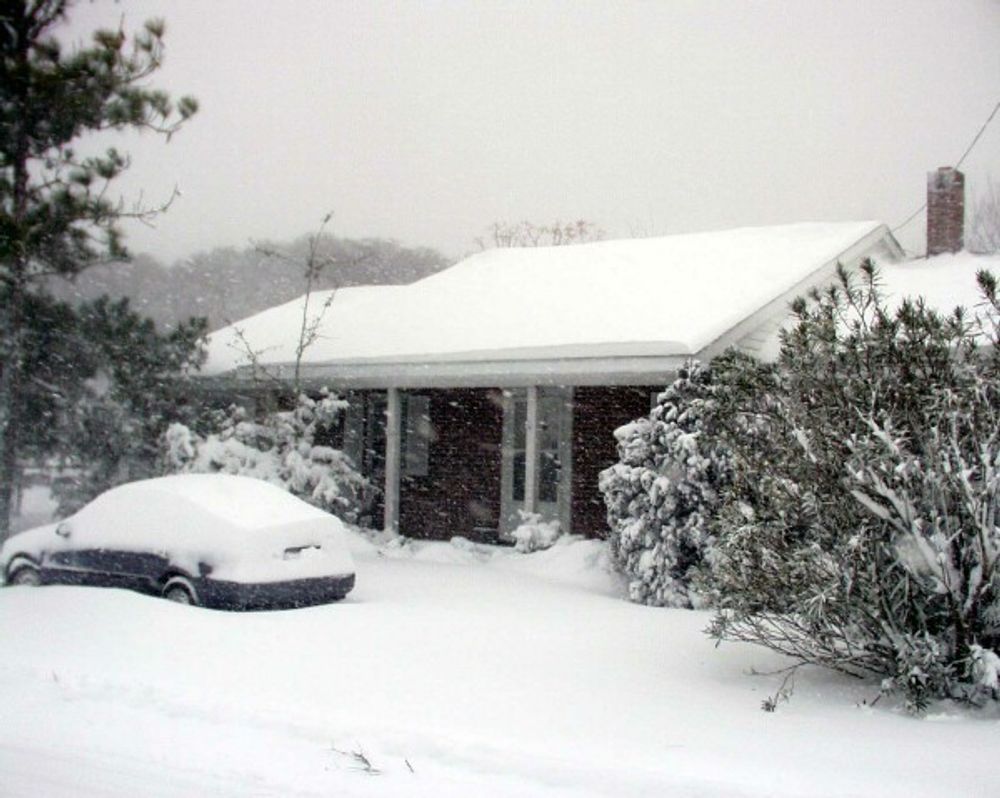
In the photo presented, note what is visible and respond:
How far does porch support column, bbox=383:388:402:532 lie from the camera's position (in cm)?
1603

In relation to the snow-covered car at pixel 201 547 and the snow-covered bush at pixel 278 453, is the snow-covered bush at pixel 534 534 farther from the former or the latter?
the snow-covered car at pixel 201 547

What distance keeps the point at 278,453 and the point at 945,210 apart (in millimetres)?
11668

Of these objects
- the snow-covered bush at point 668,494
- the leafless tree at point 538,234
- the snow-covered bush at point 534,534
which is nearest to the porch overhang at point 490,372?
the snow-covered bush at point 668,494

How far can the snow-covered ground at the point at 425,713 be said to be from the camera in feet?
17.0

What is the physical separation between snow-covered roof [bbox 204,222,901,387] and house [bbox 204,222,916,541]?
37 millimetres

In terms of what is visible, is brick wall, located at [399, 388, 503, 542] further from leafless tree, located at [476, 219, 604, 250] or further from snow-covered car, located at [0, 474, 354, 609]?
leafless tree, located at [476, 219, 604, 250]

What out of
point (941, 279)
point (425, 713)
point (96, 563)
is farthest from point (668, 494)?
point (941, 279)

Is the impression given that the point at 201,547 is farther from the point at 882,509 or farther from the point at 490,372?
the point at 882,509

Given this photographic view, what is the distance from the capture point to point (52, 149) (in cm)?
1612

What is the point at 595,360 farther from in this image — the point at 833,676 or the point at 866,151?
the point at 866,151

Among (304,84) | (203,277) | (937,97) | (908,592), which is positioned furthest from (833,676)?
(304,84)

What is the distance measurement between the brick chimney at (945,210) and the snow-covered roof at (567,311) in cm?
78

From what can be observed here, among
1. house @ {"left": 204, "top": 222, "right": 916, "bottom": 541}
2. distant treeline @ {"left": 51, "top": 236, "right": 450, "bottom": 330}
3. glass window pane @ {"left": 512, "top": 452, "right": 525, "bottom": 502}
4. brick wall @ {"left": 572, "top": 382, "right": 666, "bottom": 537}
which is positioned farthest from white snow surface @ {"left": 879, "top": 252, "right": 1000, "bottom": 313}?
distant treeline @ {"left": 51, "top": 236, "right": 450, "bottom": 330}

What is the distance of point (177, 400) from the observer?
17656mm
